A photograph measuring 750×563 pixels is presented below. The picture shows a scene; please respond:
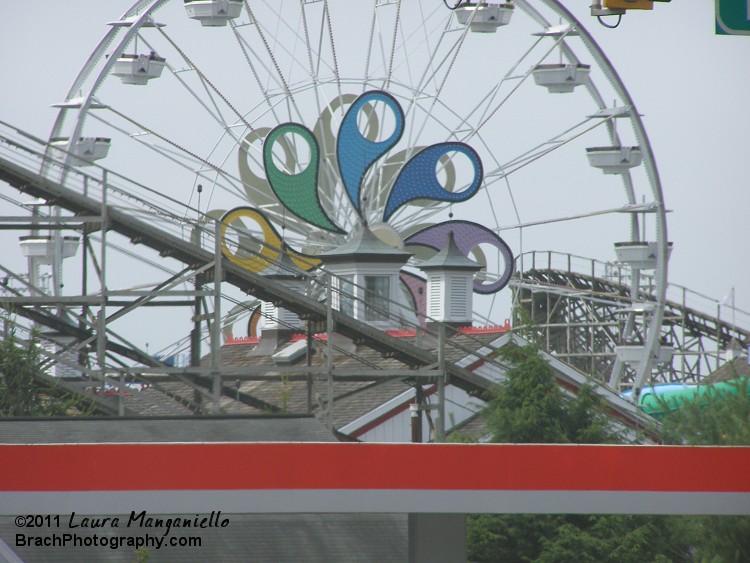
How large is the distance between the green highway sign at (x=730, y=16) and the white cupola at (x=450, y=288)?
19.1m

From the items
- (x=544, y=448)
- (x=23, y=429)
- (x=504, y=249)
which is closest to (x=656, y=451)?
(x=544, y=448)

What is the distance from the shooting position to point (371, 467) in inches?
658

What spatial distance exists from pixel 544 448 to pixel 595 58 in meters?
24.0

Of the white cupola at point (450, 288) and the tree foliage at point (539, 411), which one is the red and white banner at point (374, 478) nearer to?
the tree foliage at point (539, 411)

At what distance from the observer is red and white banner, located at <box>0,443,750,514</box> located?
16203 millimetres

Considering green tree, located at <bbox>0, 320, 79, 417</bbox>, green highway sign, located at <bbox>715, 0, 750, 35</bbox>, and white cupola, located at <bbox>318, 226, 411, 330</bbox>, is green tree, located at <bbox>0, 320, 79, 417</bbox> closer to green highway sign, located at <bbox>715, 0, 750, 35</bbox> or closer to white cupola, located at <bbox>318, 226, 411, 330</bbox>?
white cupola, located at <bbox>318, 226, 411, 330</bbox>

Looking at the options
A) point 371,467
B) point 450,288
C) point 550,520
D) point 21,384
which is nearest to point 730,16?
point 371,467

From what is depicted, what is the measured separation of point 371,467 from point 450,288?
675 inches

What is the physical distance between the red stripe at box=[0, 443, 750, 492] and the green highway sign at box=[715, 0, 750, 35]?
14.8 feet

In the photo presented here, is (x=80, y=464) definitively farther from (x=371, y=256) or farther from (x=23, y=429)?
(x=371, y=256)

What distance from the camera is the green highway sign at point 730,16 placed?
14352 millimetres

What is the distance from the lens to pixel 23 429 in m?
19.4

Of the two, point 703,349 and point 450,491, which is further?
Answer: point 703,349

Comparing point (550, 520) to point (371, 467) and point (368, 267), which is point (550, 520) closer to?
point (371, 467)
